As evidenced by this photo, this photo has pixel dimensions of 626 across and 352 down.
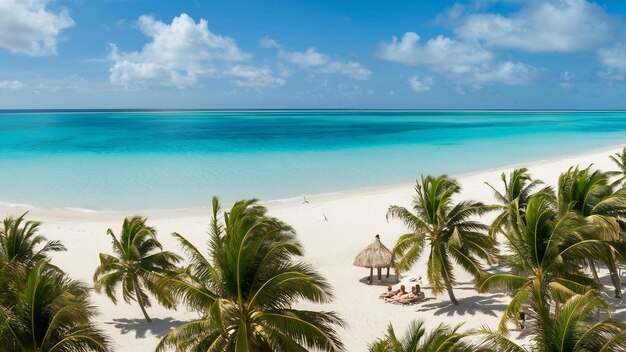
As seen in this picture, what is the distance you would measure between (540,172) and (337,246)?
26445 millimetres

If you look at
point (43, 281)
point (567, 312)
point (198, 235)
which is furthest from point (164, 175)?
point (567, 312)

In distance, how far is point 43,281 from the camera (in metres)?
8.53

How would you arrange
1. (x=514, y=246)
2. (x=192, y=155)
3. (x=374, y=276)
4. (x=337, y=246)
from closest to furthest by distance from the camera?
(x=514, y=246), (x=374, y=276), (x=337, y=246), (x=192, y=155)

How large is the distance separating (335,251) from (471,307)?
25.2 feet

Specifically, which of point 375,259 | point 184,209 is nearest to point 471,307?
point 375,259

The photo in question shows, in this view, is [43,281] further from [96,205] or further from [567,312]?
[96,205]

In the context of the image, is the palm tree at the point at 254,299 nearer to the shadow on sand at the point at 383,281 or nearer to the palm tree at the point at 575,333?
the palm tree at the point at 575,333

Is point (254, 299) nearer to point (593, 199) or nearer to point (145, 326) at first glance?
point (145, 326)

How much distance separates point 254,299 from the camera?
28.4 feet

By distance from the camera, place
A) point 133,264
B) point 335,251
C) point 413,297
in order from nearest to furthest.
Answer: point 133,264 → point 413,297 → point 335,251

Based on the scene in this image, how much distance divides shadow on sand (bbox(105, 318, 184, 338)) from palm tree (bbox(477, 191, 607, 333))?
387 inches

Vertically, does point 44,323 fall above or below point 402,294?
above

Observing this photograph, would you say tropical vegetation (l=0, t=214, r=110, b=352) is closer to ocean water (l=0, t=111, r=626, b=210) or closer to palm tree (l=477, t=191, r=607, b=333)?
palm tree (l=477, t=191, r=607, b=333)

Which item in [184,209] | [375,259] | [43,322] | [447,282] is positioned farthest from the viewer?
[184,209]
